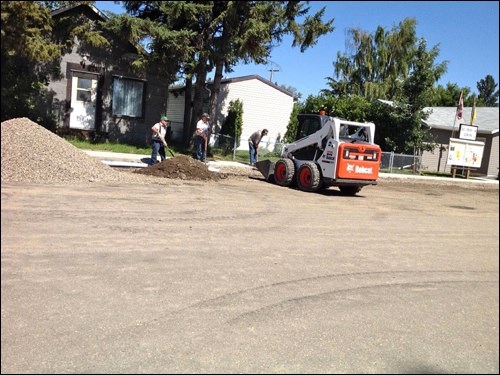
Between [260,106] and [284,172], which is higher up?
[260,106]

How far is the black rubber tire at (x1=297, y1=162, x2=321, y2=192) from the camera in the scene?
464 inches

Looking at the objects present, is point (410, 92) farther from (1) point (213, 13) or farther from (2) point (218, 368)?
(2) point (218, 368)

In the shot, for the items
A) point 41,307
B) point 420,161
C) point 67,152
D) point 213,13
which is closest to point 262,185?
point 67,152

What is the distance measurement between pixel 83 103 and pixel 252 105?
1180 cm

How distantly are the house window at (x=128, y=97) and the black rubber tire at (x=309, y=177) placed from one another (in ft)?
27.1

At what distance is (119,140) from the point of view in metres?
17.7

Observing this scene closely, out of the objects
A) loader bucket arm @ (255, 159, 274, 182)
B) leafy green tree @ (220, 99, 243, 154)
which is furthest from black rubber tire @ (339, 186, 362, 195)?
leafy green tree @ (220, 99, 243, 154)

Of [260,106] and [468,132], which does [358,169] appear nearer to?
[468,132]

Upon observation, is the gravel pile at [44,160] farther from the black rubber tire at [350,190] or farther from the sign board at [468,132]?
the sign board at [468,132]

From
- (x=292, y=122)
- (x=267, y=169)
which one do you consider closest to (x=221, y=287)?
(x=267, y=169)

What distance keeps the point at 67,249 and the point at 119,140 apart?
14.1 m

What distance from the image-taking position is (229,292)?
4117 millimetres

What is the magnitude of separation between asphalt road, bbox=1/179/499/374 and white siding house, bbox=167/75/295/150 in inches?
726

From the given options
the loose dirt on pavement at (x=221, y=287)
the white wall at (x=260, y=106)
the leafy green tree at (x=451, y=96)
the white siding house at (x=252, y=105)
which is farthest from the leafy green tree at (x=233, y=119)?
the leafy green tree at (x=451, y=96)
